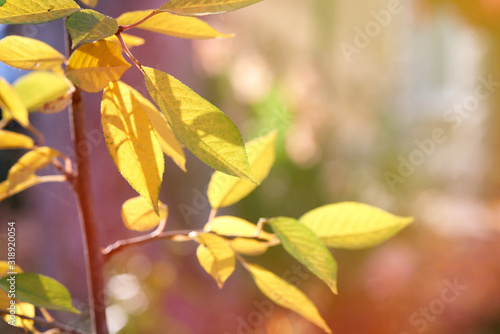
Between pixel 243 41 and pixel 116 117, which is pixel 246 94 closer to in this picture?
pixel 243 41

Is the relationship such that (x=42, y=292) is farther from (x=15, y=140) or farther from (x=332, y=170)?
(x=332, y=170)

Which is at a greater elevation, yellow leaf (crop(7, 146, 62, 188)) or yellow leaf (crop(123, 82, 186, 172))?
yellow leaf (crop(123, 82, 186, 172))

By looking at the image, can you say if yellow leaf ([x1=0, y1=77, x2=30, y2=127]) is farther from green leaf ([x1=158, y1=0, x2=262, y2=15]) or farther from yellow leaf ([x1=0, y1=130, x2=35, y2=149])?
green leaf ([x1=158, y1=0, x2=262, y2=15])

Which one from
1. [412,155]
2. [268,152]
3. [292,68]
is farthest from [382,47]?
[268,152]

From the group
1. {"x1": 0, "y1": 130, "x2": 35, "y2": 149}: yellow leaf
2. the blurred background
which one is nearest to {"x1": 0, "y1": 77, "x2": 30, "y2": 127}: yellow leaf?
{"x1": 0, "y1": 130, "x2": 35, "y2": 149}: yellow leaf

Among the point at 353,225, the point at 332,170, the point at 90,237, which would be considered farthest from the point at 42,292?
the point at 332,170

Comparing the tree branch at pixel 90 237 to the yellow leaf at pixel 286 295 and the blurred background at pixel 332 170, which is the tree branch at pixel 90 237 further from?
the blurred background at pixel 332 170
